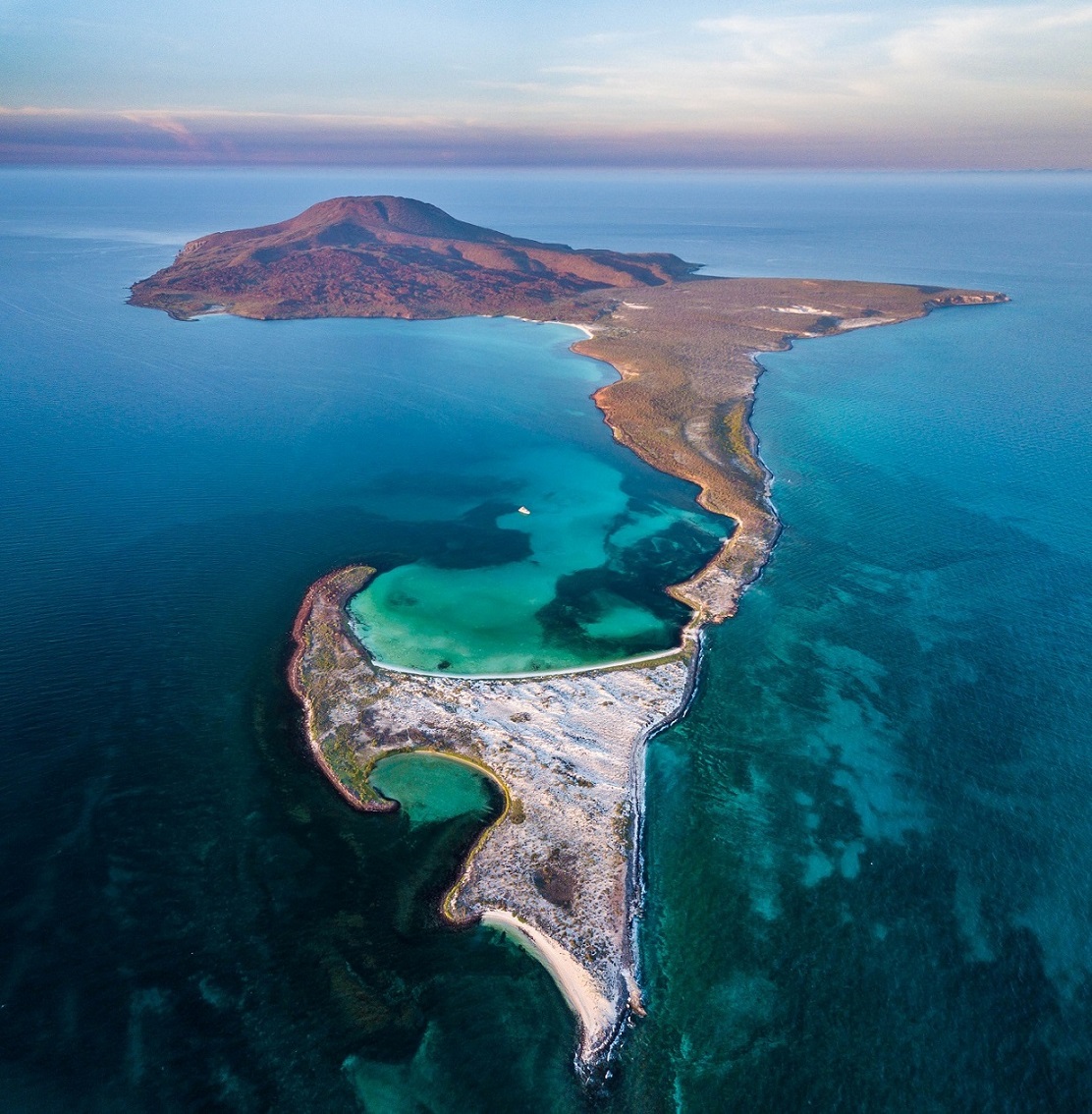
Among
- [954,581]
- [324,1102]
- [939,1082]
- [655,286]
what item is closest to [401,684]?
[324,1102]

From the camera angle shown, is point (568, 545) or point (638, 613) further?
Result: point (568, 545)

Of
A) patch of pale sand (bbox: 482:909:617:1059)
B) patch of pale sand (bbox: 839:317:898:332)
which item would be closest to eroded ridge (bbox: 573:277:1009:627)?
patch of pale sand (bbox: 839:317:898:332)

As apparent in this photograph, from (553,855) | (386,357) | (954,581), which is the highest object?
(386,357)

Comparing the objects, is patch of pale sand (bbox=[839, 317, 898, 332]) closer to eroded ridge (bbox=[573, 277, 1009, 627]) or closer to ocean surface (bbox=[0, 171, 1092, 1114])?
eroded ridge (bbox=[573, 277, 1009, 627])

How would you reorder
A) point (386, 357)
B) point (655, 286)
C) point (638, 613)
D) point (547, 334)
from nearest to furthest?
point (638, 613) < point (386, 357) < point (547, 334) < point (655, 286)

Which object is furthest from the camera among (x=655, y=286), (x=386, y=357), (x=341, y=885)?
(x=655, y=286)

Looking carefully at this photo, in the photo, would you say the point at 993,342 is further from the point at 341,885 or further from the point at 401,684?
the point at 341,885
